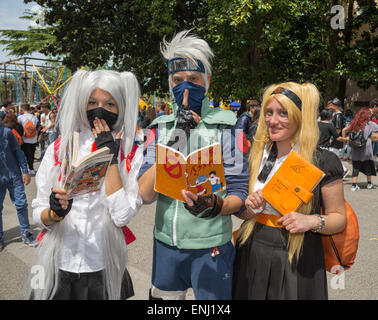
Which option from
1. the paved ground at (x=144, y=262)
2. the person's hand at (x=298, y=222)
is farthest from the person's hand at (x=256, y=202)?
the paved ground at (x=144, y=262)

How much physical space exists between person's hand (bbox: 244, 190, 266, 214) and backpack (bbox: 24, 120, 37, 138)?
894 centimetres

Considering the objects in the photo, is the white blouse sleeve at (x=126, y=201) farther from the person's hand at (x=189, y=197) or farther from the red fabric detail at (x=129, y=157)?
the person's hand at (x=189, y=197)

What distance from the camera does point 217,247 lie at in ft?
6.13

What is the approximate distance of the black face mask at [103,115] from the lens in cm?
193

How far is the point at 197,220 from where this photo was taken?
73.1 inches

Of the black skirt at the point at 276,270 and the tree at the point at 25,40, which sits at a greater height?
the tree at the point at 25,40

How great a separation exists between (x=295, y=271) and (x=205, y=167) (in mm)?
792

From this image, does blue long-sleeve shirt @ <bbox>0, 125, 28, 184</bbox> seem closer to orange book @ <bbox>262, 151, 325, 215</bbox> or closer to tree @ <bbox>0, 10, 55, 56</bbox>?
orange book @ <bbox>262, 151, 325, 215</bbox>

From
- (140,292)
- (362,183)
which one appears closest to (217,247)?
(140,292)

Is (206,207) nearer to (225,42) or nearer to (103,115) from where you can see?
(103,115)

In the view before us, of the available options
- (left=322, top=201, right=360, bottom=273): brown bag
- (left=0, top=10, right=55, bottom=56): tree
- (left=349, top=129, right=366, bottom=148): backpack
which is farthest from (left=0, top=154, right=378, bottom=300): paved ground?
(left=0, top=10, right=55, bottom=56): tree

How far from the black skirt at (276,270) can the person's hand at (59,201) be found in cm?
101

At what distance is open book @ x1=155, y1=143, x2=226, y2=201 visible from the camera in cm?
161

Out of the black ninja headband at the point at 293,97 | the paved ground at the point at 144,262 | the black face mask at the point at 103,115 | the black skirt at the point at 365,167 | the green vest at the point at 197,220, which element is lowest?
the paved ground at the point at 144,262
